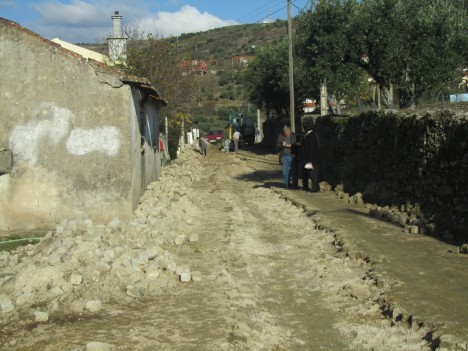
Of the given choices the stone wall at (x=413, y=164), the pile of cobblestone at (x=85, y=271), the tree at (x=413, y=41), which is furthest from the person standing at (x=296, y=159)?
the pile of cobblestone at (x=85, y=271)

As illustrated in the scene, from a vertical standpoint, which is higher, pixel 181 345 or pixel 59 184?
pixel 59 184

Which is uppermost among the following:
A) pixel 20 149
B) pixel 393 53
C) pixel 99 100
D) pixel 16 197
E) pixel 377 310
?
pixel 393 53

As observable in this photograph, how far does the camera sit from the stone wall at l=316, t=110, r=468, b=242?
10469 millimetres

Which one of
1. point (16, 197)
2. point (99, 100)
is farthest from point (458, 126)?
point (16, 197)

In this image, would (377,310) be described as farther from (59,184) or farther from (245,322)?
(59,184)

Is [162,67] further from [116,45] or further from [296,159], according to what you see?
[296,159]

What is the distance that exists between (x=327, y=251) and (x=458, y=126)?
3468mm

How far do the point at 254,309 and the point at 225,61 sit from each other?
103m

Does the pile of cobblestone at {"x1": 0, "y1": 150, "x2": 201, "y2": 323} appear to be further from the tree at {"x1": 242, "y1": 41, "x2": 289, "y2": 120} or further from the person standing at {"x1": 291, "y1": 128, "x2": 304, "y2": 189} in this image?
the tree at {"x1": 242, "y1": 41, "x2": 289, "y2": 120}

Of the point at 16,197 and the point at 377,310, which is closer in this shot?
the point at 377,310

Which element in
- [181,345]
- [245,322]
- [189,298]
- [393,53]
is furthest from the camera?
[393,53]

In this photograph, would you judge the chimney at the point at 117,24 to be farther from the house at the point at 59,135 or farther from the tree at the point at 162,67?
the house at the point at 59,135

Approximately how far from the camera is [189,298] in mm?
7105

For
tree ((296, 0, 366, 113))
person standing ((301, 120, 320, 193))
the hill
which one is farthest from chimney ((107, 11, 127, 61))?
the hill
